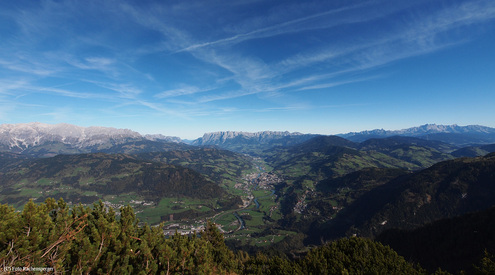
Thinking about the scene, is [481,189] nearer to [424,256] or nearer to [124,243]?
[424,256]

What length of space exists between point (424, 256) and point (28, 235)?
152044 mm

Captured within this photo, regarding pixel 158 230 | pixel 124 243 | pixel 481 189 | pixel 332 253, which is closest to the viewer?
pixel 124 243

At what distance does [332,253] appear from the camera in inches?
1748

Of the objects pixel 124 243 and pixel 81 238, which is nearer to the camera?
pixel 81 238

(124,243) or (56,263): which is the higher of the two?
(56,263)

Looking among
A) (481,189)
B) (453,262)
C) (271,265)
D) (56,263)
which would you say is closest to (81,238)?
(56,263)

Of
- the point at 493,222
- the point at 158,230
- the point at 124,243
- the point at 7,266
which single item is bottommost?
the point at 493,222

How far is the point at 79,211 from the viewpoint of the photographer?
24750mm

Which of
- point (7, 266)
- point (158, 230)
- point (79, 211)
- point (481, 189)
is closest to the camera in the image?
point (7, 266)

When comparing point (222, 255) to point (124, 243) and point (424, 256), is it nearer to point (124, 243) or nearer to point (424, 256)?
point (124, 243)

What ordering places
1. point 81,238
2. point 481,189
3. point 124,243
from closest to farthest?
point 81,238, point 124,243, point 481,189

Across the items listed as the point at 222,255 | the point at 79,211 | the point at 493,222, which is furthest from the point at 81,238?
the point at 493,222

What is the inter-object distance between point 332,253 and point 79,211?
46947 millimetres

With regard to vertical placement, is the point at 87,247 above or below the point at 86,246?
below
